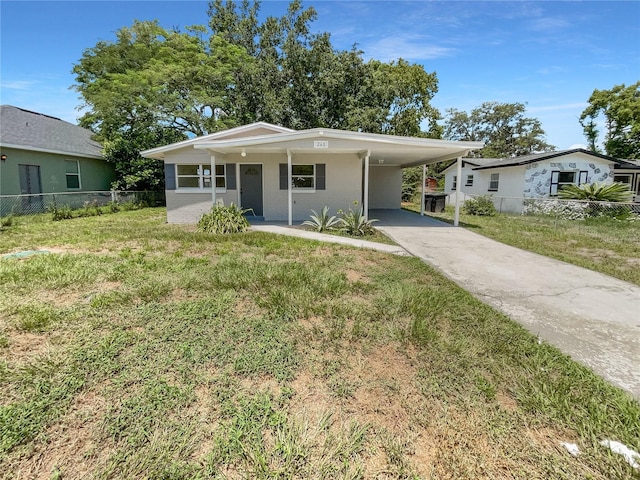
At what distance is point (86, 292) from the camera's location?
14.3 ft

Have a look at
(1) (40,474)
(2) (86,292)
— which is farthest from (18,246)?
(1) (40,474)

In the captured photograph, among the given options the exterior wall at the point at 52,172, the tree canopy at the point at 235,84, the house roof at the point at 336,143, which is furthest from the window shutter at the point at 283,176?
the exterior wall at the point at 52,172

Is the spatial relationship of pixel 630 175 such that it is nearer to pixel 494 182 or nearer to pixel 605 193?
pixel 494 182

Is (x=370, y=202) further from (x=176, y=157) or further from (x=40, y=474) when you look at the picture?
(x=40, y=474)

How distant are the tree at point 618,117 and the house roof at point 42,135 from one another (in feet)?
122

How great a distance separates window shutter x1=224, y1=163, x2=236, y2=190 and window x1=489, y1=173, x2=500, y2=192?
51.4 ft

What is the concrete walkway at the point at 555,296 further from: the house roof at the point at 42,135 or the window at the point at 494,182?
the house roof at the point at 42,135

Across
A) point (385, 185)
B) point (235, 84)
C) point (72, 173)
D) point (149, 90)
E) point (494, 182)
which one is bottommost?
point (385, 185)

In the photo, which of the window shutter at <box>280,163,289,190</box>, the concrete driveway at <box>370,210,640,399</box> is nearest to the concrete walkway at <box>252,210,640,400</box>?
the concrete driveway at <box>370,210,640,399</box>

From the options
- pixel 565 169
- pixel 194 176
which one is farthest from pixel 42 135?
pixel 565 169

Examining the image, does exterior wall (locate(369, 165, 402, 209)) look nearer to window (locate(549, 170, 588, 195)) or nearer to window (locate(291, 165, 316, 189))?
window (locate(291, 165, 316, 189))

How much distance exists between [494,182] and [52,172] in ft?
75.9

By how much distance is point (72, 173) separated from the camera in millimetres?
15297

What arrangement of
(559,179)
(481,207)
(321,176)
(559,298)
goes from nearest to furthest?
(559,298)
(321,176)
(481,207)
(559,179)
